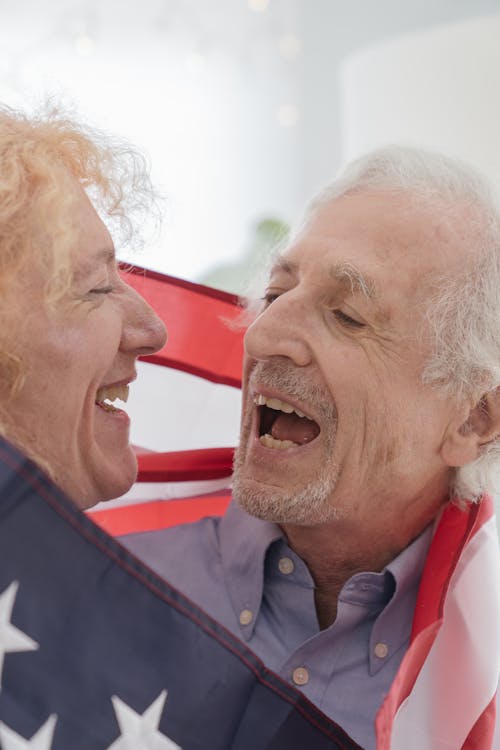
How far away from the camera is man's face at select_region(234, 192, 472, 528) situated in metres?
1.43

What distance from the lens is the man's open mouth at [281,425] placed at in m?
1.48

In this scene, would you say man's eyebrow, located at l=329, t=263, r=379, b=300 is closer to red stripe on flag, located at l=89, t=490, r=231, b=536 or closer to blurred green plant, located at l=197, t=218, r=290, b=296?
red stripe on flag, located at l=89, t=490, r=231, b=536

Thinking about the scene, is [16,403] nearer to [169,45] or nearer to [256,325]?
[256,325]

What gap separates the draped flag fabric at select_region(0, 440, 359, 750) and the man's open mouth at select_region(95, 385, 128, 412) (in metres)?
0.32

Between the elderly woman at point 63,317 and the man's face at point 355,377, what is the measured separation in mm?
242

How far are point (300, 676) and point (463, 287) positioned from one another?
0.64 m

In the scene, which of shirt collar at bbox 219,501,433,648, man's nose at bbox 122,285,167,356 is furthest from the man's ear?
man's nose at bbox 122,285,167,356

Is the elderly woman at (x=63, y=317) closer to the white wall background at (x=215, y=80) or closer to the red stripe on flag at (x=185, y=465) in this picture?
the red stripe on flag at (x=185, y=465)

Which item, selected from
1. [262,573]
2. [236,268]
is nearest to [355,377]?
[262,573]

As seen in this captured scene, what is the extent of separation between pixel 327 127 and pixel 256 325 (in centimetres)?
334

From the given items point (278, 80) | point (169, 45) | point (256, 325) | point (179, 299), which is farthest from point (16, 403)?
point (278, 80)

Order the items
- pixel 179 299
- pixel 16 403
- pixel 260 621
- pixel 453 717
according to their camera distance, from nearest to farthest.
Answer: pixel 16 403 → pixel 453 717 → pixel 260 621 → pixel 179 299

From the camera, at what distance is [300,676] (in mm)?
1358

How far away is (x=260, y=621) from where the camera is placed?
146 centimetres
